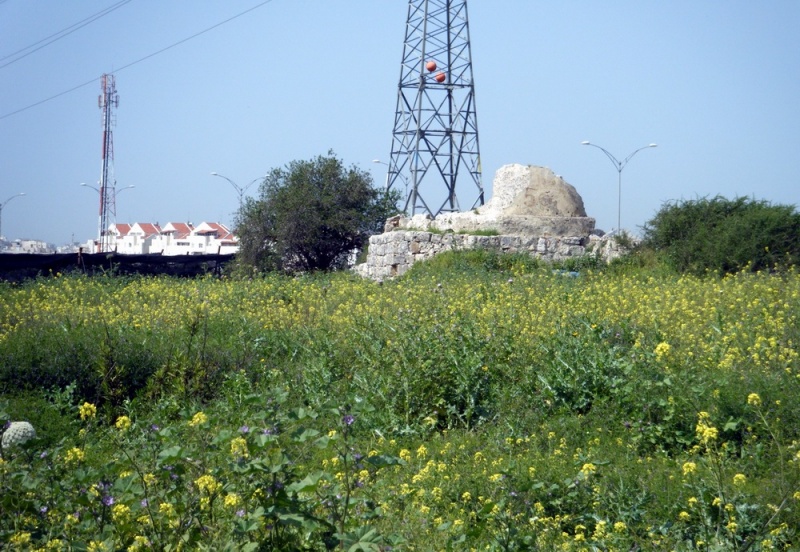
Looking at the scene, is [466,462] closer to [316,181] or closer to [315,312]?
[315,312]

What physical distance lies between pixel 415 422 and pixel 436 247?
13383mm

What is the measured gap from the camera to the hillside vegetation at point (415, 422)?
3188mm

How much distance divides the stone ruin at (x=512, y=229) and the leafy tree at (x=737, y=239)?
1.96 m

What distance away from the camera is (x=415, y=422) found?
6.64 metres

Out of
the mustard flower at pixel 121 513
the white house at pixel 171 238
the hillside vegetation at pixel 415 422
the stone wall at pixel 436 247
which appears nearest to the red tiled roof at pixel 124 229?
the white house at pixel 171 238

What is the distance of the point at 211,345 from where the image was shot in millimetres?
8891

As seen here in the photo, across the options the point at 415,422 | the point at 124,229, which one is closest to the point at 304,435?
the point at 415,422

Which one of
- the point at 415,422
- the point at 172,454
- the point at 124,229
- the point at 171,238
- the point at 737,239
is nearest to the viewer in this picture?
the point at 172,454

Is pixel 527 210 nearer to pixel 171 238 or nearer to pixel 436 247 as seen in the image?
pixel 436 247

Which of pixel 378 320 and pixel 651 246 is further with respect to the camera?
pixel 651 246

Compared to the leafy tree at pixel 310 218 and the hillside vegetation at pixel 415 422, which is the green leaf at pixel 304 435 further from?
the leafy tree at pixel 310 218

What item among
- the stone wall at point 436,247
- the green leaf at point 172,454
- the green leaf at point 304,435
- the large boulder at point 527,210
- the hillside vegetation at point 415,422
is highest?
the large boulder at point 527,210

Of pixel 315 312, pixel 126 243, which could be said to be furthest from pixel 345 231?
pixel 126 243

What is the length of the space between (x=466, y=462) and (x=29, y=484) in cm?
295
